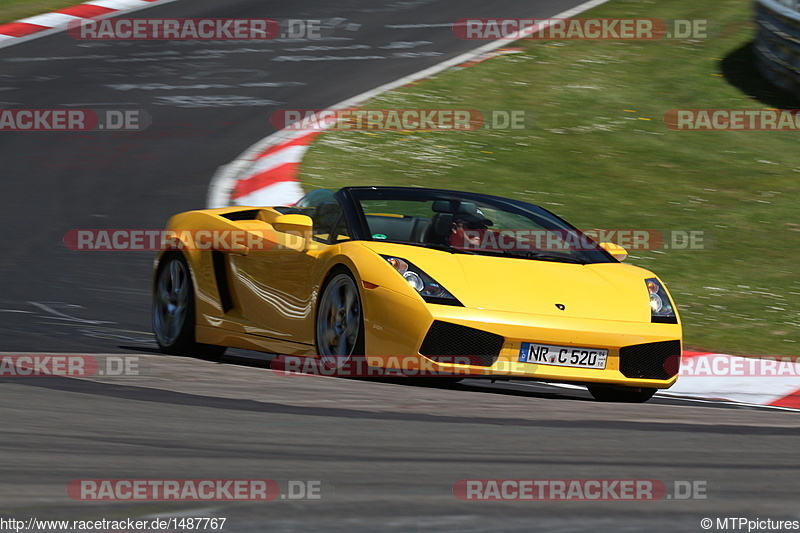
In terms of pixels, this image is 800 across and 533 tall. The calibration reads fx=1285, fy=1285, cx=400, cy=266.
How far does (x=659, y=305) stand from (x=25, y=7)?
55.0 feet

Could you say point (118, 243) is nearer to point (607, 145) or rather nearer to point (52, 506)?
point (607, 145)

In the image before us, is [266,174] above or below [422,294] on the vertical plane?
below

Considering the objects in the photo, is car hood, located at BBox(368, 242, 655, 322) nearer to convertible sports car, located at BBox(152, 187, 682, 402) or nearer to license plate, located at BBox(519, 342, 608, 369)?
convertible sports car, located at BBox(152, 187, 682, 402)

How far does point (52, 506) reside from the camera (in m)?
3.42

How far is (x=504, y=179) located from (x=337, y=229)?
591 cm

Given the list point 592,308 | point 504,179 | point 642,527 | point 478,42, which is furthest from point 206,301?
point 478,42

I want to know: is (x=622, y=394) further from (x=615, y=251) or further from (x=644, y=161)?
(x=644, y=161)

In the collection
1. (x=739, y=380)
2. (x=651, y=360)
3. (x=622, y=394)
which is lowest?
(x=739, y=380)

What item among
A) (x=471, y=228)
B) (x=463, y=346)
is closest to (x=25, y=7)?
(x=471, y=228)

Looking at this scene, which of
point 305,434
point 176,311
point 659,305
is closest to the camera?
point 305,434

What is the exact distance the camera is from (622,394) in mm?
6891

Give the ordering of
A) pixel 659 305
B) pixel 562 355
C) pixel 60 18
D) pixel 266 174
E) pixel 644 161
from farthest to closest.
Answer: pixel 60 18 → pixel 644 161 → pixel 266 174 → pixel 659 305 → pixel 562 355

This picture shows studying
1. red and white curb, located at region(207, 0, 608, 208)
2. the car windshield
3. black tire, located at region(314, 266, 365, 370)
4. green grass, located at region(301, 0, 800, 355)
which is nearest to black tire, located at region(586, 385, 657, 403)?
the car windshield

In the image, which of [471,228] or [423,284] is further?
[471,228]
